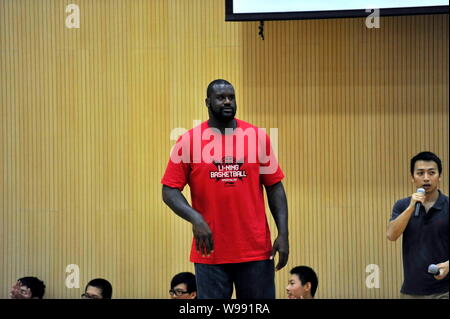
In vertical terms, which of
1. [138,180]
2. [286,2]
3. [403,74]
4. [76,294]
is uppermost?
[286,2]

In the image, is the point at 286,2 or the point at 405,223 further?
the point at 286,2

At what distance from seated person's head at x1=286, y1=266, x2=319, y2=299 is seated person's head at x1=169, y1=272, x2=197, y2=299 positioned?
77cm

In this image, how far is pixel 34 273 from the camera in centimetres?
631

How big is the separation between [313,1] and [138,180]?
6.94 ft

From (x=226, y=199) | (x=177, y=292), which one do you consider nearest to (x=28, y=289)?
(x=177, y=292)

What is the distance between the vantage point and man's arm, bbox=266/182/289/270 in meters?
3.88

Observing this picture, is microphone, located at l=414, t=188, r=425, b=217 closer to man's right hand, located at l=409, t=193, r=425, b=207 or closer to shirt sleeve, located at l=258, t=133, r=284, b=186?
man's right hand, located at l=409, t=193, r=425, b=207

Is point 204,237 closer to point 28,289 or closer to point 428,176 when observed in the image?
point 428,176

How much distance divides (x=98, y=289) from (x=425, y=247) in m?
2.62

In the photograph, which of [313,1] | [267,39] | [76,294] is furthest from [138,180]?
[313,1]

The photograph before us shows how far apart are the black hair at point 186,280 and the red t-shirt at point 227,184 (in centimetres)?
198
